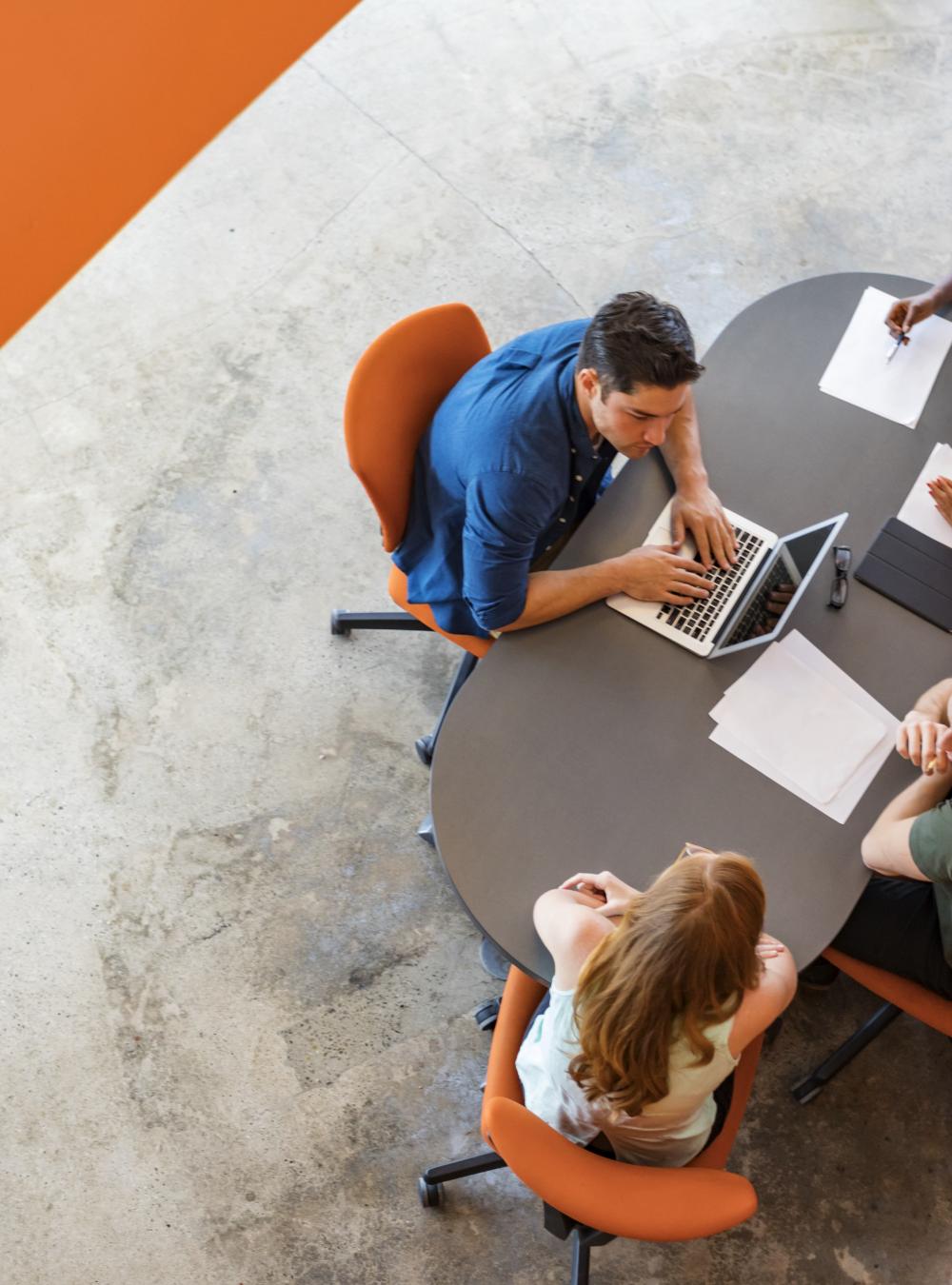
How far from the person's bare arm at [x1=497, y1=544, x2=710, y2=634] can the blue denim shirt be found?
1.3 inches

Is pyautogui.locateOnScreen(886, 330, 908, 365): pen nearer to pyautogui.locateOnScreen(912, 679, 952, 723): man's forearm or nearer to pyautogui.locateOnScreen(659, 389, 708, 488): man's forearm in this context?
pyautogui.locateOnScreen(659, 389, 708, 488): man's forearm

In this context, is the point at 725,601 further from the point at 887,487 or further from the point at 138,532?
the point at 138,532

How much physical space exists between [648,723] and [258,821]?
3.95 feet

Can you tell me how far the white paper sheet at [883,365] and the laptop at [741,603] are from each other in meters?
0.37

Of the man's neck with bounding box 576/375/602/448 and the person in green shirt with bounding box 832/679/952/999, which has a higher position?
the man's neck with bounding box 576/375/602/448

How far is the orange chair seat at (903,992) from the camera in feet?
6.81

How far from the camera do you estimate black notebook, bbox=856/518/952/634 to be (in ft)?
6.80

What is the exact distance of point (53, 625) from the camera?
290 centimetres

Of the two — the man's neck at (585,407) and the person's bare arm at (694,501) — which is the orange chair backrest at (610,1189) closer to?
the person's bare arm at (694,501)

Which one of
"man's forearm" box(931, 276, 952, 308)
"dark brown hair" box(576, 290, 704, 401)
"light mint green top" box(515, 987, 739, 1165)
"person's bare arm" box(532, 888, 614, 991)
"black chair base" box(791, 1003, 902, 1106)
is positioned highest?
"dark brown hair" box(576, 290, 704, 401)

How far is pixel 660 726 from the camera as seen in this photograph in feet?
6.36

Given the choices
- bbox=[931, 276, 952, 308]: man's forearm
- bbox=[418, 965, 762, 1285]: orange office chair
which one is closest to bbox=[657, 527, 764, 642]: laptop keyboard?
bbox=[931, 276, 952, 308]: man's forearm

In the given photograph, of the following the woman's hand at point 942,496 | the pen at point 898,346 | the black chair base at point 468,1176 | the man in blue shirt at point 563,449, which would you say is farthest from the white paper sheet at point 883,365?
the black chair base at point 468,1176

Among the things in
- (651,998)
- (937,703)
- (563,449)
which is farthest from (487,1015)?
(563,449)
